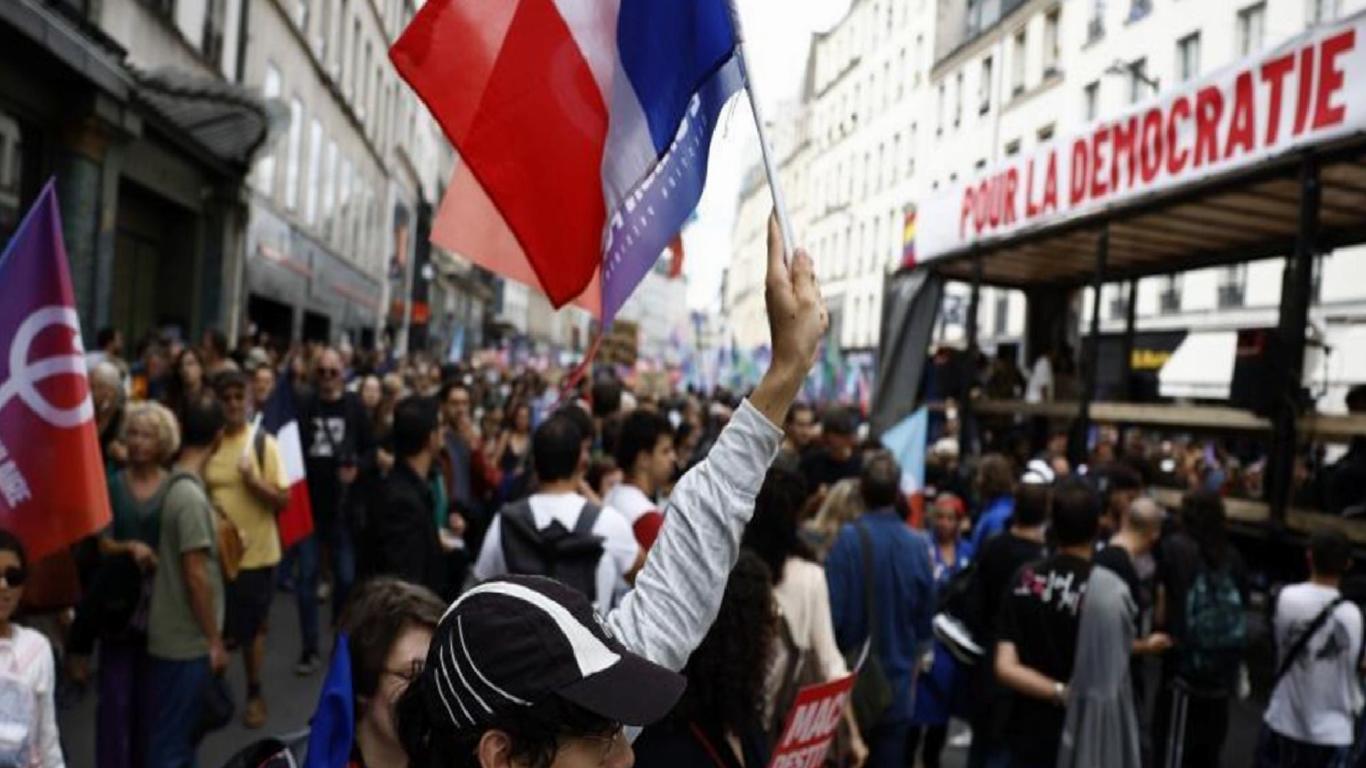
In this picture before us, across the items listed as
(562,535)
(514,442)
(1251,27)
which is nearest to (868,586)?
(562,535)

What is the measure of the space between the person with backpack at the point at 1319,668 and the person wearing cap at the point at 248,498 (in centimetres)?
487

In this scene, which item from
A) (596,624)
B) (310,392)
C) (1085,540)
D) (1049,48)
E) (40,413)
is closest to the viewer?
(596,624)

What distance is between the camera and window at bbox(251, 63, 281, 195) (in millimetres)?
19297

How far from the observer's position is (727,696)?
293cm

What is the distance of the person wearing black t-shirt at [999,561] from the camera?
15.8 ft

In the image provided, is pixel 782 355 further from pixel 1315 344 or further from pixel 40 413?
pixel 1315 344

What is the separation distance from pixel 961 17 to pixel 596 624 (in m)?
39.2

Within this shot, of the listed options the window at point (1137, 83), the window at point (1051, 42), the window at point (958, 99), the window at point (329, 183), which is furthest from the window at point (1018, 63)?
the window at point (329, 183)

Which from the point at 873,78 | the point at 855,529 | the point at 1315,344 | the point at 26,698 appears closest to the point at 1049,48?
the point at 873,78

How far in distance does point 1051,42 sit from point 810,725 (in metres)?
33.2

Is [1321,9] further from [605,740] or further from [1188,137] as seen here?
[605,740]

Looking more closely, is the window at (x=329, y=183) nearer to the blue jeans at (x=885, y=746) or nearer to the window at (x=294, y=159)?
the window at (x=294, y=159)

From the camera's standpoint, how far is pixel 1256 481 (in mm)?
13562

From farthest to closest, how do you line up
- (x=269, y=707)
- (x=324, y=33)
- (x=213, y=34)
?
(x=324, y=33), (x=213, y=34), (x=269, y=707)
